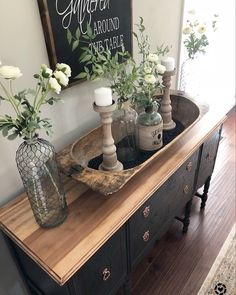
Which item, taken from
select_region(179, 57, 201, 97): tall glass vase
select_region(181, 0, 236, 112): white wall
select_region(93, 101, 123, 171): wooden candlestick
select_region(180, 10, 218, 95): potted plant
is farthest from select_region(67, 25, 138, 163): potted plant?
select_region(181, 0, 236, 112): white wall

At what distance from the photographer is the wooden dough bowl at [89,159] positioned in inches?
38.7

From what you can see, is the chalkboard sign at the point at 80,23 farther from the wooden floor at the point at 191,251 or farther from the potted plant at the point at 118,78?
the wooden floor at the point at 191,251

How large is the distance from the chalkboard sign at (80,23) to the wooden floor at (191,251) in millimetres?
1288

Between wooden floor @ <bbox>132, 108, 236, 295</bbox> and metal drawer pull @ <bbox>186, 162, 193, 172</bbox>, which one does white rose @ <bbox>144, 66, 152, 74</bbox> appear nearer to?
metal drawer pull @ <bbox>186, 162, 193, 172</bbox>

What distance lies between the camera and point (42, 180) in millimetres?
891

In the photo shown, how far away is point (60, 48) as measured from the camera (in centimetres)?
106

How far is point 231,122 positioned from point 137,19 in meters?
2.32

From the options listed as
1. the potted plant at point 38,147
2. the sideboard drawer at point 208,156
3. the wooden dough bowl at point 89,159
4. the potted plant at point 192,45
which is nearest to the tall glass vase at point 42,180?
the potted plant at point 38,147

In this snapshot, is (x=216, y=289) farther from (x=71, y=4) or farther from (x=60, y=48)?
(x=71, y=4)

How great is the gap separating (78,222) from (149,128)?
1.78 feet

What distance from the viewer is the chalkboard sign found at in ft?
3.23

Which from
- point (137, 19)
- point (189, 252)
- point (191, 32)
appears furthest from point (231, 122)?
point (137, 19)

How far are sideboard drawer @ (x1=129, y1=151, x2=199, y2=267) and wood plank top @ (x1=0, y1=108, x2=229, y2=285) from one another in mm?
83

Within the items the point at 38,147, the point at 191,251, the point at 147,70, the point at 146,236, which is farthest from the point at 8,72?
the point at 191,251
